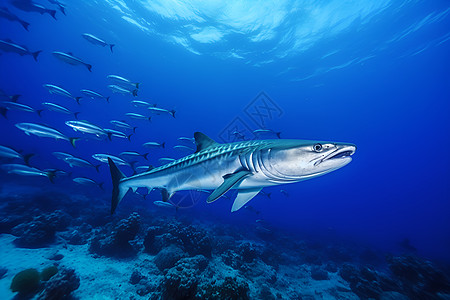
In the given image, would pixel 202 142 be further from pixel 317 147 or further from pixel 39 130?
pixel 39 130

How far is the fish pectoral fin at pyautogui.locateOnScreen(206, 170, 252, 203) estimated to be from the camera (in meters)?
2.47

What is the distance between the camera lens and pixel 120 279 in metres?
5.53

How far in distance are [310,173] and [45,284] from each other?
6610 millimetres

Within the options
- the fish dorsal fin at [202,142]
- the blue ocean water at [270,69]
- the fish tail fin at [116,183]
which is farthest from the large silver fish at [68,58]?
the fish dorsal fin at [202,142]

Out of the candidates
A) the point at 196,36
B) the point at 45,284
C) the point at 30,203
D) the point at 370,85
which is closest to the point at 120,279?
the point at 45,284

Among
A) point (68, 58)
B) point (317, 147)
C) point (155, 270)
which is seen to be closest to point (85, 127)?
point (68, 58)

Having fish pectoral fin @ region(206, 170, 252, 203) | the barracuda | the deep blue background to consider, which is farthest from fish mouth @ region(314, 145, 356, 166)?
the deep blue background

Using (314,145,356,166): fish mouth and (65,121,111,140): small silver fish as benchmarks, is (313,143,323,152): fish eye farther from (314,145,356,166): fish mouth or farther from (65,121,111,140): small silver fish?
(65,121,111,140): small silver fish

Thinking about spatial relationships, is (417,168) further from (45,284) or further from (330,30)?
(45,284)

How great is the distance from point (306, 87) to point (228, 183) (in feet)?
170

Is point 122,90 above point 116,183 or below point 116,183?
above

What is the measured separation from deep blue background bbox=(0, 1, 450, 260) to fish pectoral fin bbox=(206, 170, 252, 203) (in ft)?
42.1

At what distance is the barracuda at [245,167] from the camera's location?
7.92 feet

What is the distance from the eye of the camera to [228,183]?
2684 millimetres
